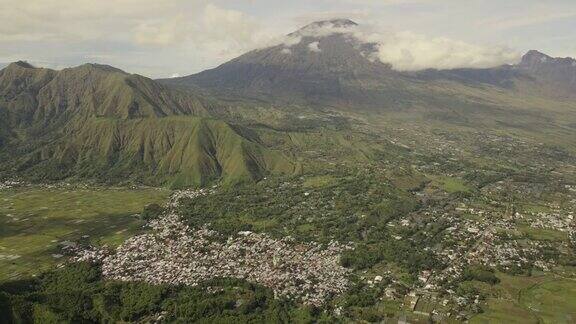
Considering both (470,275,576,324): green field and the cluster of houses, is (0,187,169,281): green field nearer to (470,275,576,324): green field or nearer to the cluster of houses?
the cluster of houses

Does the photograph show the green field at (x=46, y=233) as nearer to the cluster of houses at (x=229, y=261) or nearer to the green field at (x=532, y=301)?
the cluster of houses at (x=229, y=261)

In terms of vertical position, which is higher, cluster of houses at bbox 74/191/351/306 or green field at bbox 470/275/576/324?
cluster of houses at bbox 74/191/351/306

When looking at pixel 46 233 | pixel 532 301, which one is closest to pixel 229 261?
pixel 46 233

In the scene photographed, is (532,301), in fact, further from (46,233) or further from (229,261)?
(46,233)

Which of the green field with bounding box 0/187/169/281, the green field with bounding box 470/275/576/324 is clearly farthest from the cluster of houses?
the green field with bounding box 470/275/576/324

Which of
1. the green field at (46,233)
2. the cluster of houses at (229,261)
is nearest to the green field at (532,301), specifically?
the cluster of houses at (229,261)

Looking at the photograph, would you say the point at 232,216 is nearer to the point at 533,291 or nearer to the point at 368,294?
the point at 368,294

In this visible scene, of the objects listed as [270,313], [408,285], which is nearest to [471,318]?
[408,285]

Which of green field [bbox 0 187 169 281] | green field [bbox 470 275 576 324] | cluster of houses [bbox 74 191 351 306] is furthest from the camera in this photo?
green field [bbox 0 187 169 281]

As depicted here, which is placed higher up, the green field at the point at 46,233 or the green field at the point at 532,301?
the green field at the point at 46,233
